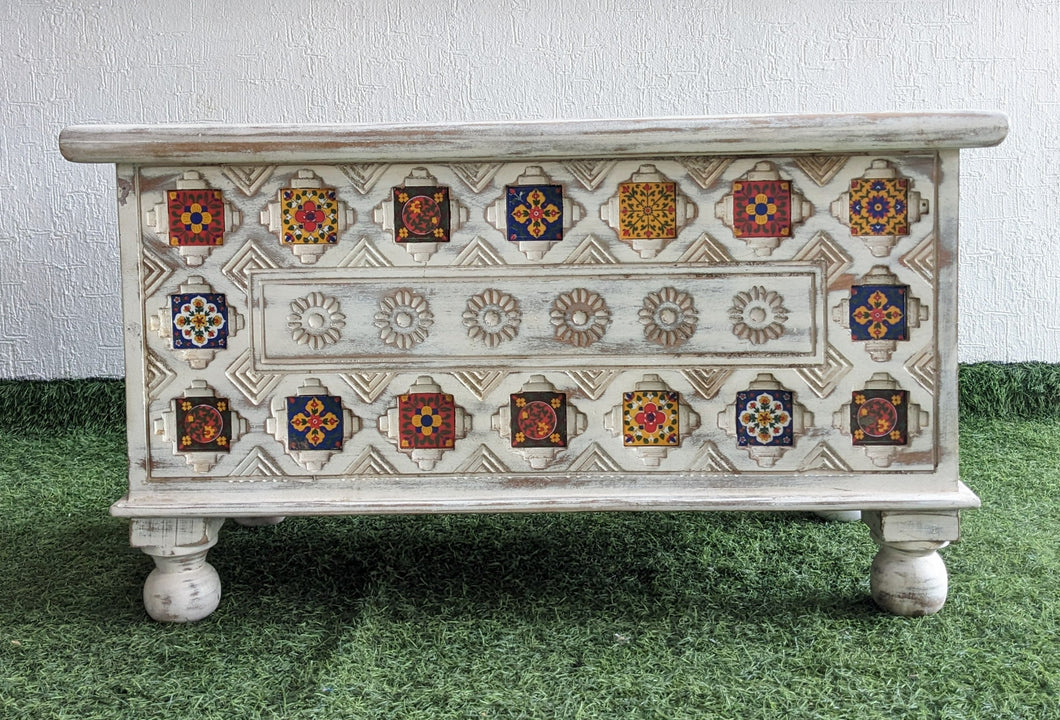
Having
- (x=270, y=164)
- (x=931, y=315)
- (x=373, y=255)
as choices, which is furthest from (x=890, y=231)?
(x=270, y=164)

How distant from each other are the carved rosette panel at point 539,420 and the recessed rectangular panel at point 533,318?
0.04m

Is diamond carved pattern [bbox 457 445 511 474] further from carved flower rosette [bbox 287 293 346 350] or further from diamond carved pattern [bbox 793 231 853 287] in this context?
diamond carved pattern [bbox 793 231 853 287]

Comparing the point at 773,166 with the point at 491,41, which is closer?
the point at 773,166

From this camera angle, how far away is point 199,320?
3.76ft

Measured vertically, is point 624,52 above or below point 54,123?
above

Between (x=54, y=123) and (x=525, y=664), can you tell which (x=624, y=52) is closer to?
(x=54, y=123)

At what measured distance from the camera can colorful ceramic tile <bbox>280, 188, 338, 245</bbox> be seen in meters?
1.14

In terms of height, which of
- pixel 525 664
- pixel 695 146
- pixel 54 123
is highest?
pixel 54 123

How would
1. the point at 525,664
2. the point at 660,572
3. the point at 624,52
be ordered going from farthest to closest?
the point at 624,52, the point at 660,572, the point at 525,664

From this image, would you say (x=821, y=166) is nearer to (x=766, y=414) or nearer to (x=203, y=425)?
(x=766, y=414)

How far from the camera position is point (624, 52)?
7.34 feet

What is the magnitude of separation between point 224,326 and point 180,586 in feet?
1.18

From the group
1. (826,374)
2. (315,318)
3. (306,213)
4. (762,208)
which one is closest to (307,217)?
(306,213)

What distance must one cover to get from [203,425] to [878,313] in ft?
2.91
